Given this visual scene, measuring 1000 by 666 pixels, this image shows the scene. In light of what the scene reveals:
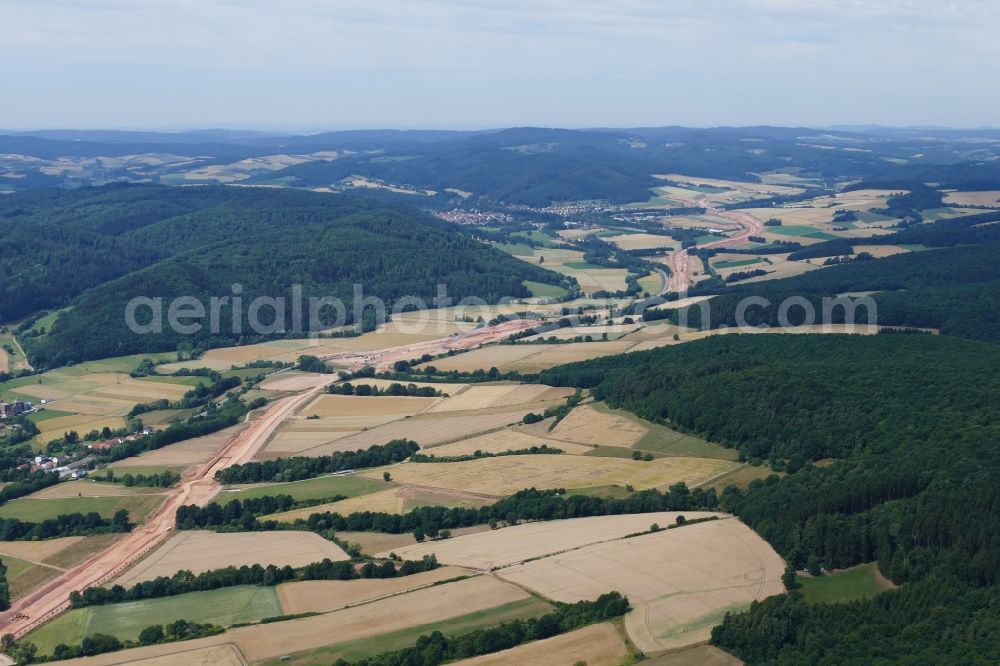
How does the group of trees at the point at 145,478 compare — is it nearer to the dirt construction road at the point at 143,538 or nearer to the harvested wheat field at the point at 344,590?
the dirt construction road at the point at 143,538

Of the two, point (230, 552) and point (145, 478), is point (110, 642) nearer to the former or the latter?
point (230, 552)

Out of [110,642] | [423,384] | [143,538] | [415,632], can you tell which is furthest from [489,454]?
[110,642]

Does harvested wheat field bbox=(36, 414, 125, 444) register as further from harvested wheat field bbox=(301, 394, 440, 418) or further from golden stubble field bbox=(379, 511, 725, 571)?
golden stubble field bbox=(379, 511, 725, 571)

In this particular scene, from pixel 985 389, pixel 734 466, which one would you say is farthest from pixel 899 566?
pixel 985 389

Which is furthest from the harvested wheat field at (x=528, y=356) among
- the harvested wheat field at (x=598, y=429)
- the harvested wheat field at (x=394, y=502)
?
the harvested wheat field at (x=394, y=502)

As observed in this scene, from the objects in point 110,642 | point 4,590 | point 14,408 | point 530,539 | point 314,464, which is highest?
point 530,539

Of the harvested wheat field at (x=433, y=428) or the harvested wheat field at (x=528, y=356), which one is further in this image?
the harvested wheat field at (x=528, y=356)
